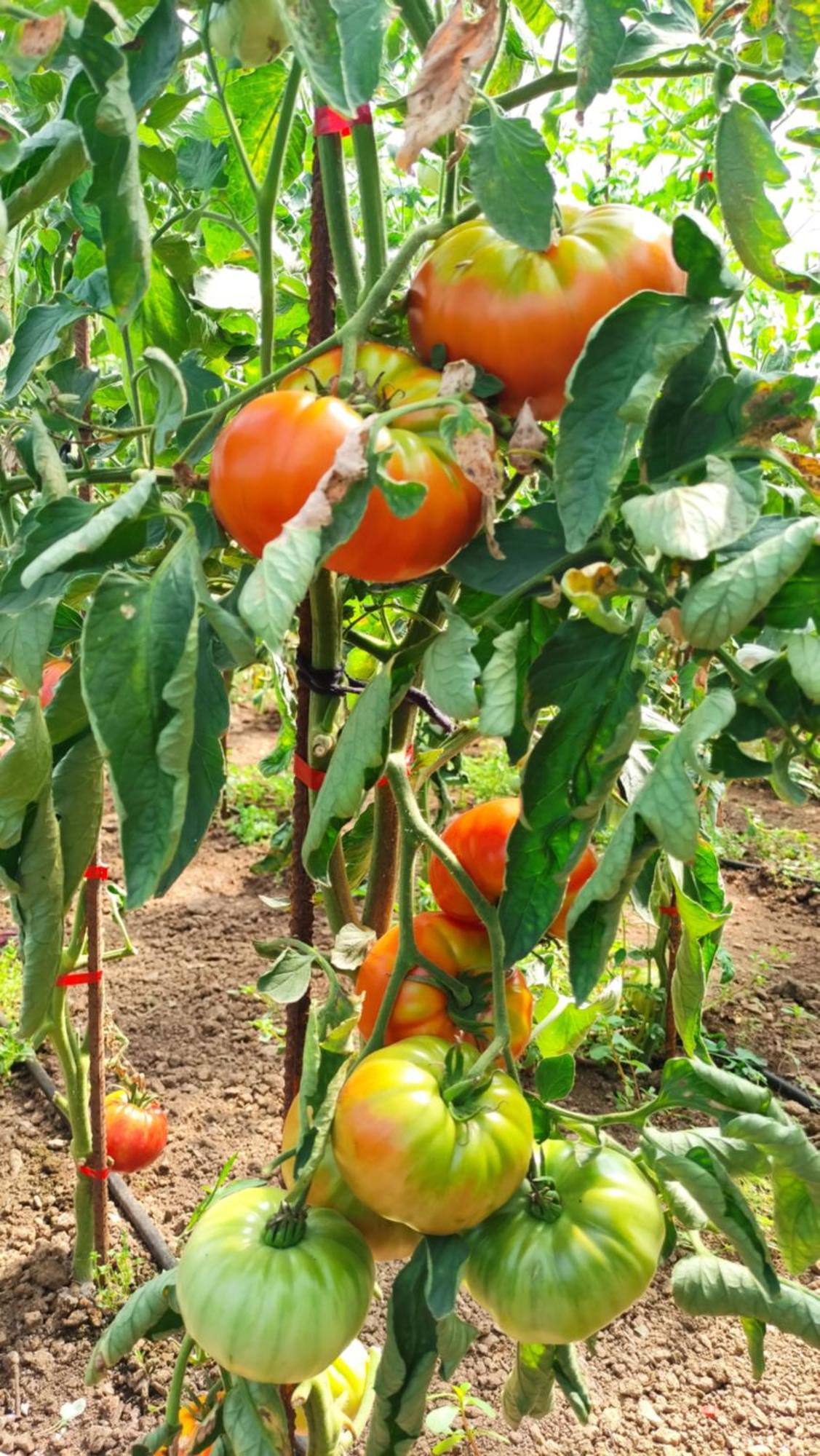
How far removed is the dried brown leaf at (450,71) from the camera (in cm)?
47

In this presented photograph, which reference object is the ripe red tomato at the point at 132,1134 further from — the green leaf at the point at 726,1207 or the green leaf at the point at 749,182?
the green leaf at the point at 749,182

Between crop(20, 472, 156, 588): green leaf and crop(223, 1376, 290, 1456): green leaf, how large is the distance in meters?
0.59

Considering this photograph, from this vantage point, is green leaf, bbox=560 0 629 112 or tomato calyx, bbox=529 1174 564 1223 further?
tomato calyx, bbox=529 1174 564 1223

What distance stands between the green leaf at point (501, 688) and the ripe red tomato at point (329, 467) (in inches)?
2.5

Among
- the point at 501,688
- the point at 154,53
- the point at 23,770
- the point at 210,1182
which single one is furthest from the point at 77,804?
the point at 210,1182

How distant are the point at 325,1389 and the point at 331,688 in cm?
57

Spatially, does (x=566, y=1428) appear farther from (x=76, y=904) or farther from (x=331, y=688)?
(x=331, y=688)

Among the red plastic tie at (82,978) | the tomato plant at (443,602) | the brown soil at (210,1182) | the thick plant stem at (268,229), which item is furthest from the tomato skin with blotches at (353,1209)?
the red plastic tie at (82,978)

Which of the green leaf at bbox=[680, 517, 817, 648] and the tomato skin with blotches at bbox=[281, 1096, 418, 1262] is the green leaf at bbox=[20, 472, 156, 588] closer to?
the green leaf at bbox=[680, 517, 817, 648]

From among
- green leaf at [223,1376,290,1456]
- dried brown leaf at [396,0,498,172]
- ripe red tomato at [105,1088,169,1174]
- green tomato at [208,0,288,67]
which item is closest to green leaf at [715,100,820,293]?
dried brown leaf at [396,0,498,172]

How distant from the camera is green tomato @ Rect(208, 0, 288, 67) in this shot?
1.79 ft

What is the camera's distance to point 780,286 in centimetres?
55

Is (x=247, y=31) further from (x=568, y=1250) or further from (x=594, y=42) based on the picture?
(x=568, y=1250)

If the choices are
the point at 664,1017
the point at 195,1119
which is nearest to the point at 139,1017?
the point at 195,1119
